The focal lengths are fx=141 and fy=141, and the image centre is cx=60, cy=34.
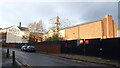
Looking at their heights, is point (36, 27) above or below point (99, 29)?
above

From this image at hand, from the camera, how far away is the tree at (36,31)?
4319 centimetres

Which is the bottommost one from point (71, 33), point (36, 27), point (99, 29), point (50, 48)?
point (50, 48)

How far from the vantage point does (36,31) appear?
43.7 m

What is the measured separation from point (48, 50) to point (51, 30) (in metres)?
13.5

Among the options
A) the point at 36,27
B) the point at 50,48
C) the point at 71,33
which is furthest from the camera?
the point at 71,33

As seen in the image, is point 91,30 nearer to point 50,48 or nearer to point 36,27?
point 36,27

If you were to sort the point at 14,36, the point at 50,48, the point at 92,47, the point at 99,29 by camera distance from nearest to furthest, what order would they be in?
the point at 92,47 < the point at 50,48 < the point at 99,29 < the point at 14,36

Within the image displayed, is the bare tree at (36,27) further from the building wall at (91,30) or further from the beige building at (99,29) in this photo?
the building wall at (91,30)

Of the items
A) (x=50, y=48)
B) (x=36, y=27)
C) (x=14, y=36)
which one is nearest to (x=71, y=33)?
(x=36, y=27)

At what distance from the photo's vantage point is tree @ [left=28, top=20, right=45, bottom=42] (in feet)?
142

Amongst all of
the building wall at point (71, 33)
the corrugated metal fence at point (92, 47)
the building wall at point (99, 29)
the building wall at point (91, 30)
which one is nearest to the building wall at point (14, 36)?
the building wall at point (71, 33)

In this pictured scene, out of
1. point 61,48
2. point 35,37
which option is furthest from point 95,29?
point 61,48

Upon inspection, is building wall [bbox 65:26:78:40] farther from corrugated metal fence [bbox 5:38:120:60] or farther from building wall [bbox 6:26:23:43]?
building wall [bbox 6:26:23:43]

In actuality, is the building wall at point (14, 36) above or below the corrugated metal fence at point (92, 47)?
above
